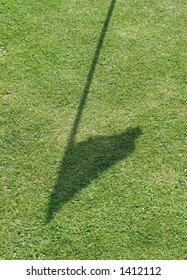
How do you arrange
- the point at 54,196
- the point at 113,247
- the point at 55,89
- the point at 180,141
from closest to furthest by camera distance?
the point at 113,247 → the point at 54,196 → the point at 180,141 → the point at 55,89

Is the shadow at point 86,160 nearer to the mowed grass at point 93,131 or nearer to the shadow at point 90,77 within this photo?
the mowed grass at point 93,131

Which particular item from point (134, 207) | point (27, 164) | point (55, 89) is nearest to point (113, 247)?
point (134, 207)

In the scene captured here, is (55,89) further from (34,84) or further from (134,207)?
(134,207)

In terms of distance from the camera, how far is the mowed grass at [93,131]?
5.72m

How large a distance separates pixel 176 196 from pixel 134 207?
24.8 inches

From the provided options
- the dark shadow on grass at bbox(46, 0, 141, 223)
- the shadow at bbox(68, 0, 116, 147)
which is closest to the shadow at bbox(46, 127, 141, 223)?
the dark shadow on grass at bbox(46, 0, 141, 223)

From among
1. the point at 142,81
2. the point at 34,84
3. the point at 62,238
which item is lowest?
the point at 62,238

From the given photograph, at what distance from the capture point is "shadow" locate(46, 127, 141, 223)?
6051 mm

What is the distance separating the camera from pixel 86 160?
639 centimetres

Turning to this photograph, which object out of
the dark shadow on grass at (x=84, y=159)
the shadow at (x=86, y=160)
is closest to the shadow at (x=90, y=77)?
the dark shadow on grass at (x=84, y=159)

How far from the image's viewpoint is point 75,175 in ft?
20.4

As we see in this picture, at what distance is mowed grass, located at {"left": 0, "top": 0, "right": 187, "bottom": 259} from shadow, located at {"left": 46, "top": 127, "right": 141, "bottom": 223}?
2 cm

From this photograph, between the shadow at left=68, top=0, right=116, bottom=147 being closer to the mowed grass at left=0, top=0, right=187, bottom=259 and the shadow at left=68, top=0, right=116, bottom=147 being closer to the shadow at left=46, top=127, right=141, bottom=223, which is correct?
the mowed grass at left=0, top=0, right=187, bottom=259

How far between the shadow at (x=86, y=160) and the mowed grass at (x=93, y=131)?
0.02m
